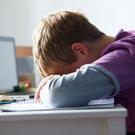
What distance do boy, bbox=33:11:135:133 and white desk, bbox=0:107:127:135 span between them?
0.08m

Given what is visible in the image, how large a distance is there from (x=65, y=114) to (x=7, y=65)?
1.38 meters

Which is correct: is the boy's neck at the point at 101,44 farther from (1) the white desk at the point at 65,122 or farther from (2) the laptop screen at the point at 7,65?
(2) the laptop screen at the point at 7,65

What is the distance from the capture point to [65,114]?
64cm

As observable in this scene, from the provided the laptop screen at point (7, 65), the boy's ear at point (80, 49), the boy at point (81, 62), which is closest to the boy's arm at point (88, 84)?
the boy at point (81, 62)

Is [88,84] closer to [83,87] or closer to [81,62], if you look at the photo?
[83,87]

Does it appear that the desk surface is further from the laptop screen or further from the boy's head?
the laptop screen

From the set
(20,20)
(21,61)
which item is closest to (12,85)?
(21,61)

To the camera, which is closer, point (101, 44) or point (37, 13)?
point (101, 44)

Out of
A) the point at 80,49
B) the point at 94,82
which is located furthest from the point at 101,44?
the point at 94,82

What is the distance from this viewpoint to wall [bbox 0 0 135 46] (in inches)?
88.9

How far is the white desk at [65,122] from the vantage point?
64 centimetres

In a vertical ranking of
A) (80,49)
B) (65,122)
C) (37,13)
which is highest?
(37,13)

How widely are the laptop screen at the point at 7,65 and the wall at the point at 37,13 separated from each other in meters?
0.45

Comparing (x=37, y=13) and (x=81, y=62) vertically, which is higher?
(x=37, y=13)
